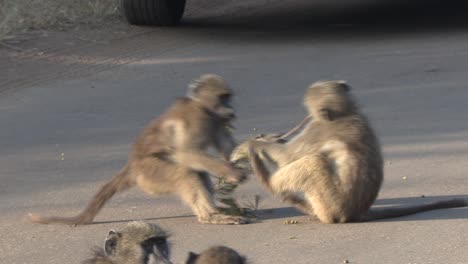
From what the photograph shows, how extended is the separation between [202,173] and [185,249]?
73 cm

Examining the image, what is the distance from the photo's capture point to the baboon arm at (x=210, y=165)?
7629 mm

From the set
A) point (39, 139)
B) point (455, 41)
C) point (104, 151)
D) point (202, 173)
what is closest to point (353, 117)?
point (202, 173)

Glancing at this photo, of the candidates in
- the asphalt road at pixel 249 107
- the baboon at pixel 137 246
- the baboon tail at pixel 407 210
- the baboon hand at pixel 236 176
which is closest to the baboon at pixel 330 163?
the baboon tail at pixel 407 210

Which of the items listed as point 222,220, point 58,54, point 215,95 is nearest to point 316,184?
point 222,220

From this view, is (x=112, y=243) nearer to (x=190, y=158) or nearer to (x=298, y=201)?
(x=190, y=158)

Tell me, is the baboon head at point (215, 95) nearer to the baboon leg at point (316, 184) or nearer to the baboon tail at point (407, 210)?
the baboon leg at point (316, 184)

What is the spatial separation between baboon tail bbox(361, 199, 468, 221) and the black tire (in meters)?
8.90

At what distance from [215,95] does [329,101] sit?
2.49 ft

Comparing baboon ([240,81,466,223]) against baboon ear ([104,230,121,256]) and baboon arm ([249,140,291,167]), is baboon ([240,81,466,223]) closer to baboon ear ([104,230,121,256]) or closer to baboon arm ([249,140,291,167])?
baboon arm ([249,140,291,167])

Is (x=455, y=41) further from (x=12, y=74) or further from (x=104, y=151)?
(x=104, y=151)

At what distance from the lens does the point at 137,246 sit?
4.87 m

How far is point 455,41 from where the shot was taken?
15.3 meters

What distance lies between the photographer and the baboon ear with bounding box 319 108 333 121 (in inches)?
304

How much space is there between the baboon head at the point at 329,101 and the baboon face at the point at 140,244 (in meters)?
3.01
